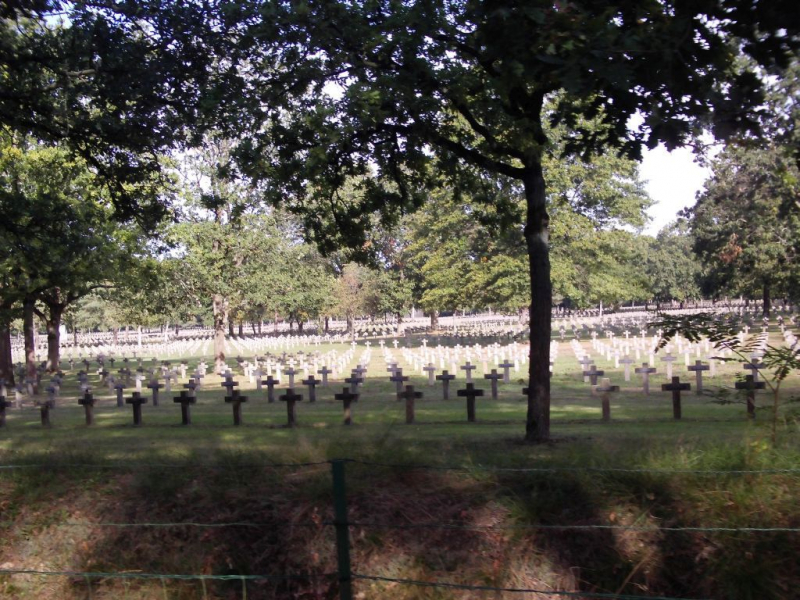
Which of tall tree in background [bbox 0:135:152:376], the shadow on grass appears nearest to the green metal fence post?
the shadow on grass

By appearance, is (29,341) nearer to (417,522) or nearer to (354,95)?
(354,95)

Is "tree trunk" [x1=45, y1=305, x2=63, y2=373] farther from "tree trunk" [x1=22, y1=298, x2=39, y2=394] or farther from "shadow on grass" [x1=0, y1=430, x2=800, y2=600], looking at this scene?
"shadow on grass" [x1=0, y1=430, x2=800, y2=600]

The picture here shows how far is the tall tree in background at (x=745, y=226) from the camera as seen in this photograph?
3353 centimetres

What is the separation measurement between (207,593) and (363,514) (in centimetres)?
126

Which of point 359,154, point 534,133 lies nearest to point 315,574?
point 534,133

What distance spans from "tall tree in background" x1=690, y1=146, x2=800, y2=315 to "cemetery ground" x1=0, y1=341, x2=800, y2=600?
24.1 metres

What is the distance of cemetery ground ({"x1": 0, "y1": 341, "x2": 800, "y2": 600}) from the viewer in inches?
212

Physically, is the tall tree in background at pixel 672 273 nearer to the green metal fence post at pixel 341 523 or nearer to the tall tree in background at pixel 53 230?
the tall tree in background at pixel 53 230

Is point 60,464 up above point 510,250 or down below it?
below

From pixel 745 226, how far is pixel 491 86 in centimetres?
4370

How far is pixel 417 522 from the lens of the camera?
5.90 m

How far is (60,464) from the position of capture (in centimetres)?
695

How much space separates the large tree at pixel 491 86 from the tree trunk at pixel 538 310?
0.07ft

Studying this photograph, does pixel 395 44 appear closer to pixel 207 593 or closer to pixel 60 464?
pixel 60 464
